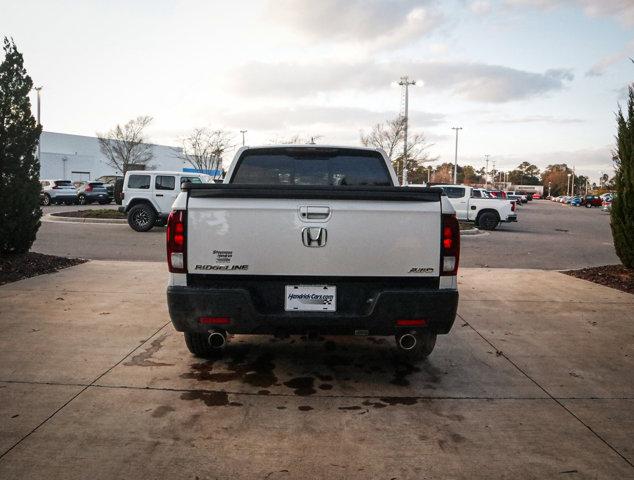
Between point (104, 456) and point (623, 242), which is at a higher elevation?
point (623, 242)

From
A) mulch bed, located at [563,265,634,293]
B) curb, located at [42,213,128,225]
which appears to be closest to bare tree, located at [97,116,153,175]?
curb, located at [42,213,128,225]

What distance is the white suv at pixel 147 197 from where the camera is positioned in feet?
57.1

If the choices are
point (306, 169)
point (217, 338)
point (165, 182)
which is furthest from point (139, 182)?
point (217, 338)

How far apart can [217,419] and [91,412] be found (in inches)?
34.4

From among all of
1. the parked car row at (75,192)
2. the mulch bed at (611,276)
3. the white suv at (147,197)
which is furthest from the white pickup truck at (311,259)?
the parked car row at (75,192)

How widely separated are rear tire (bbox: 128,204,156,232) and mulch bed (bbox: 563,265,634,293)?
1238 cm

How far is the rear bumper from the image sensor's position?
12.8 feet

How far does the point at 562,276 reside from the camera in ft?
32.7

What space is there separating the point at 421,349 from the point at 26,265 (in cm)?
721

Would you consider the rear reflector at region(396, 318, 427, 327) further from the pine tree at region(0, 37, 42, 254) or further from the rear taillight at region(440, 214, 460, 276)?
the pine tree at region(0, 37, 42, 254)

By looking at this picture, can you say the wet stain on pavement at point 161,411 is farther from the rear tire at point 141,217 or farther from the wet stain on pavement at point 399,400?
the rear tire at point 141,217

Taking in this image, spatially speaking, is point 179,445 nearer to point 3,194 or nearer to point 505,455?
point 505,455

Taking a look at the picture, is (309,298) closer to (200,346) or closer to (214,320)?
(214,320)

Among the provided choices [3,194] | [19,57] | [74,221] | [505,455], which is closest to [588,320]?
[505,455]
